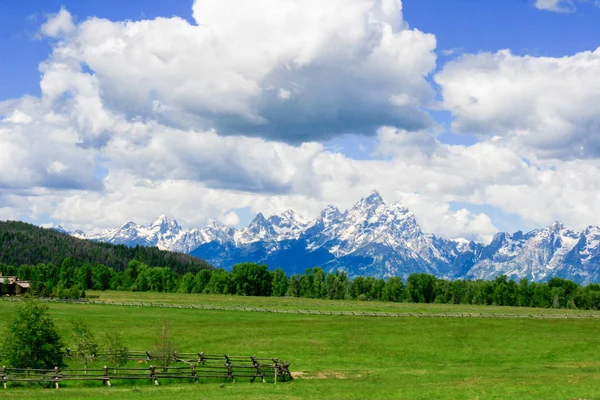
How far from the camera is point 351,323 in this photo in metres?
94.9

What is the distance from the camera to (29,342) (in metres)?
47.9

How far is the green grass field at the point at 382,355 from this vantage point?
4116cm

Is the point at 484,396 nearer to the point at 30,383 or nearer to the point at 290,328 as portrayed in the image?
the point at 30,383

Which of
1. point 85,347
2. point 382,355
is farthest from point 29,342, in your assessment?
point 382,355

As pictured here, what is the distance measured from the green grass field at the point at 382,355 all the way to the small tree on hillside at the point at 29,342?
405cm

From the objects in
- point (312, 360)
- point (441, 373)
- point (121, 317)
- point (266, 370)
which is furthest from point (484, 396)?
point (121, 317)

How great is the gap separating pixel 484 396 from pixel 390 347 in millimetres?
32163

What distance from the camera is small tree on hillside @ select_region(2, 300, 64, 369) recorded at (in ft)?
156

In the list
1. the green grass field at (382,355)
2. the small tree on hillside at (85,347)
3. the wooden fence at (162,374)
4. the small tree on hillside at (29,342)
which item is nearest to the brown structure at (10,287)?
the green grass field at (382,355)

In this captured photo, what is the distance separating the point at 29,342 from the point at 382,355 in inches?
1453

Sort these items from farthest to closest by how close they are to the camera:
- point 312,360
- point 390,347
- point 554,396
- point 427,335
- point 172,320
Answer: point 172,320
point 427,335
point 390,347
point 312,360
point 554,396

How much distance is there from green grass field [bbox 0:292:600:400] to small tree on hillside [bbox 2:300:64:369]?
13.3 feet

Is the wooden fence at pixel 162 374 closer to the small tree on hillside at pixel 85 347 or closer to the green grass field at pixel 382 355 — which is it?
the green grass field at pixel 382 355

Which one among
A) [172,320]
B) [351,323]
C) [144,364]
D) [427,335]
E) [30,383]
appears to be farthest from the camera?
[172,320]
